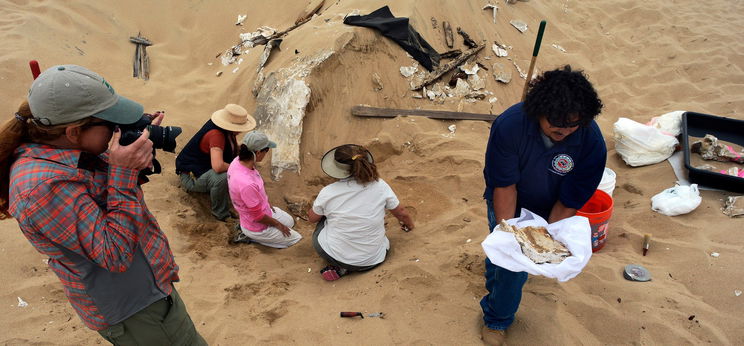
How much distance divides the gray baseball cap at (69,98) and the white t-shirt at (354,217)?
1714 mm

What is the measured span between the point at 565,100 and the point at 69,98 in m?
1.92

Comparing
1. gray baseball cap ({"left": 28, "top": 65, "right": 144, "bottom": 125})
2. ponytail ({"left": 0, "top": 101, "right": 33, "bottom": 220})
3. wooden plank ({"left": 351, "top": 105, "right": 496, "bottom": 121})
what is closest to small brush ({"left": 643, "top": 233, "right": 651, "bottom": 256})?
wooden plank ({"left": 351, "top": 105, "right": 496, "bottom": 121})

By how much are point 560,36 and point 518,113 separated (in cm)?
605

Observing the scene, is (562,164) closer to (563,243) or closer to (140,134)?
(563,243)

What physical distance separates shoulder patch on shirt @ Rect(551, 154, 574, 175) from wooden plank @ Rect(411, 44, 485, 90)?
11.1 feet

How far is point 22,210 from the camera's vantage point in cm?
145

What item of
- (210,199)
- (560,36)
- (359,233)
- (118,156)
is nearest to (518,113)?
(359,233)

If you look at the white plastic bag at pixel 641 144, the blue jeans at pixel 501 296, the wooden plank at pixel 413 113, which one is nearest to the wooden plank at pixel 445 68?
the wooden plank at pixel 413 113

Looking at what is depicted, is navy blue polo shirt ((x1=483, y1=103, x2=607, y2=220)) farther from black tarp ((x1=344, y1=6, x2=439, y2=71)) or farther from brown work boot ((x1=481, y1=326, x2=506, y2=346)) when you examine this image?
black tarp ((x1=344, y1=6, x2=439, y2=71))

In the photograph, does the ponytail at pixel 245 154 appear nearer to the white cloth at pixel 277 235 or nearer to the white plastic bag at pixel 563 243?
the white cloth at pixel 277 235

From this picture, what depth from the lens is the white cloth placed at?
3709 mm

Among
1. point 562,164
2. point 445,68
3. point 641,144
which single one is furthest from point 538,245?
point 445,68

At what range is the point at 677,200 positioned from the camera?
367 cm

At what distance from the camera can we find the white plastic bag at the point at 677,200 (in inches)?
143
